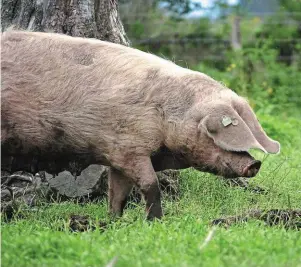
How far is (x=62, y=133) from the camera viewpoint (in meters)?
6.29

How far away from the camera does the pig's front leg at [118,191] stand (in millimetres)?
6680

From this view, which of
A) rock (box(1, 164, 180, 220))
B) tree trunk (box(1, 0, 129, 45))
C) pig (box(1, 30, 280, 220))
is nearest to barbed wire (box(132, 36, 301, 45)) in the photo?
tree trunk (box(1, 0, 129, 45))

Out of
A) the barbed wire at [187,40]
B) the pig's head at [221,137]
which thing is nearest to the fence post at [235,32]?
the barbed wire at [187,40]

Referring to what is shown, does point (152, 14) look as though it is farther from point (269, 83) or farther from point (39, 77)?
point (39, 77)

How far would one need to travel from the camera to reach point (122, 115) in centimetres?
616

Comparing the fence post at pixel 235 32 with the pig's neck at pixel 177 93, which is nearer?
the pig's neck at pixel 177 93

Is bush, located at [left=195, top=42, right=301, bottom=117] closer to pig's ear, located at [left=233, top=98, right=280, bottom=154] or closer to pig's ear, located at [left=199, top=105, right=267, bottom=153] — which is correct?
pig's ear, located at [left=233, top=98, right=280, bottom=154]

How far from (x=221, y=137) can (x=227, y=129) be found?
0.07 metres

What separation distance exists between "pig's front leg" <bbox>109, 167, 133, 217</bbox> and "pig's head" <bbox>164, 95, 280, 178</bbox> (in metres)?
0.64

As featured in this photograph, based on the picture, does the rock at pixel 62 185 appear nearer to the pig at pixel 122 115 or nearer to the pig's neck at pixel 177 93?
the pig at pixel 122 115

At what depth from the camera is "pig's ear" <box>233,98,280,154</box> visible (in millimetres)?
6113

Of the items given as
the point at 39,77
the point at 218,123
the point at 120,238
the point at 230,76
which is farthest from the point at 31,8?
the point at 230,76

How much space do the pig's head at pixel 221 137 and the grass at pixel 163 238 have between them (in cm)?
40

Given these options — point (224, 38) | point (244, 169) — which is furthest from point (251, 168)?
point (224, 38)
